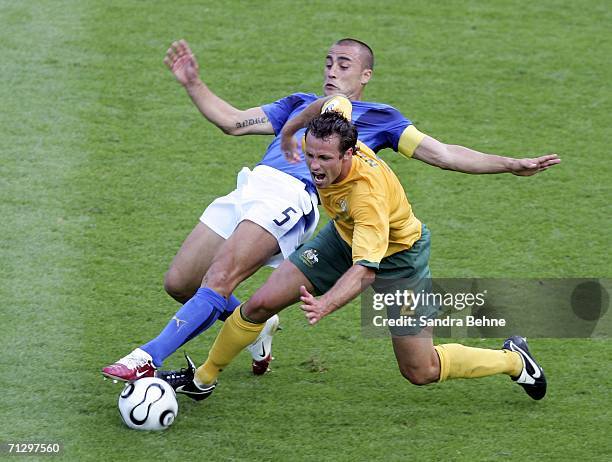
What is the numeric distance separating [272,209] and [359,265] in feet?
3.35

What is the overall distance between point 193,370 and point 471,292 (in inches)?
83.2

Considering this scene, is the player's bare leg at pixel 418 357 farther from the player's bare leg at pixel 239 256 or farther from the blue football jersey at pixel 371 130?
the blue football jersey at pixel 371 130

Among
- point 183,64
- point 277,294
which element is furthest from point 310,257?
point 183,64

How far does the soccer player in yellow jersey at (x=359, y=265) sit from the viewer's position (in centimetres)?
580

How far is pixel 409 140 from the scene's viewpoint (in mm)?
6664

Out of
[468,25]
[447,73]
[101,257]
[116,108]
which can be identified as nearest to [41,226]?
[101,257]

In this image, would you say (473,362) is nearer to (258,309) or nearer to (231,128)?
(258,309)

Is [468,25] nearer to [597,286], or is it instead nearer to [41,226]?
[597,286]

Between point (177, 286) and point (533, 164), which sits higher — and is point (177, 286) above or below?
below

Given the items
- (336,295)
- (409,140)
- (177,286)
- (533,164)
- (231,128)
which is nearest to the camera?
(336,295)

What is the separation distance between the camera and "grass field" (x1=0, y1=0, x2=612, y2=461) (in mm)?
6238

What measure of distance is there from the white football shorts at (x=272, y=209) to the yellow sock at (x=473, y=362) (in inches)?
39.8

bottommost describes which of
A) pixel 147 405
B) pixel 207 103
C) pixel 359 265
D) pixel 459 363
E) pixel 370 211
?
pixel 147 405

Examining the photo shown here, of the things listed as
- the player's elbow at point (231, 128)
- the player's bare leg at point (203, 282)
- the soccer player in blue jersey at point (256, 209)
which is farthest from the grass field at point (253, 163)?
the player's elbow at point (231, 128)
